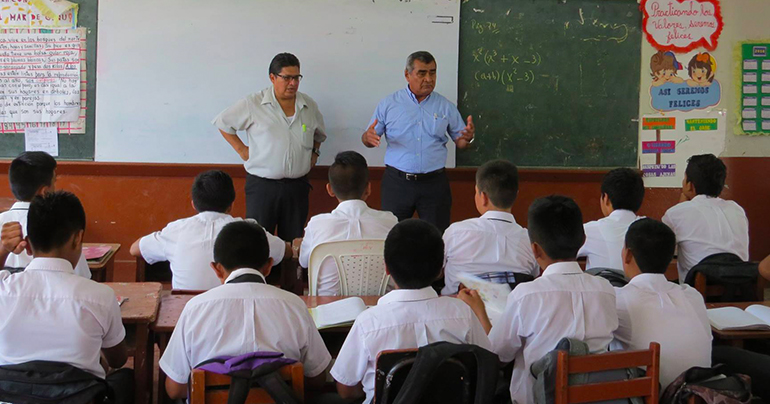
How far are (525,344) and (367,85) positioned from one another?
10.1 feet

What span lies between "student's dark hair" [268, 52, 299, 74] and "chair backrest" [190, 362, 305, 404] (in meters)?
2.96

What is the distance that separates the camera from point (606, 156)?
5.25 metres

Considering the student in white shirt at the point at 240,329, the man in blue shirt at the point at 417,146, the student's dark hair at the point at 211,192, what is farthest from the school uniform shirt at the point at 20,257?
the man in blue shirt at the point at 417,146

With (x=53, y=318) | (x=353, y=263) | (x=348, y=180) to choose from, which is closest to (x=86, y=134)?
(x=348, y=180)

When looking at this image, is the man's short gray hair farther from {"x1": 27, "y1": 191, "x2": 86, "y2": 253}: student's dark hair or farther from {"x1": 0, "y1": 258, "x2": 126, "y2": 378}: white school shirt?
{"x1": 0, "y1": 258, "x2": 126, "y2": 378}: white school shirt

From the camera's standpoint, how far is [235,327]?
78.1 inches

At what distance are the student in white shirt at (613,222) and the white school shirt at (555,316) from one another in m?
0.97

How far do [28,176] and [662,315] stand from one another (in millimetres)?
2545

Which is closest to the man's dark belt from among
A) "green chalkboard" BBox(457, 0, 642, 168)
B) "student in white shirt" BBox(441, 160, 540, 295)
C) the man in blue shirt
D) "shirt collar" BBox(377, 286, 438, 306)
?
the man in blue shirt

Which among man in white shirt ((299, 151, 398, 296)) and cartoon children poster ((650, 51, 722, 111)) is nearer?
man in white shirt ((299, 151, 398, 296))

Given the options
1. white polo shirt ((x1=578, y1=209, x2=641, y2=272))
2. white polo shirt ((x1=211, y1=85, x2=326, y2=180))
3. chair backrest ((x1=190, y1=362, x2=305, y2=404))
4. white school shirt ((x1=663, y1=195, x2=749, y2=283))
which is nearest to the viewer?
chair backrest ((x1=190, y1=362, x2=305, y2=404))

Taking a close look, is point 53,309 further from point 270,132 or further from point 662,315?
point 270,132

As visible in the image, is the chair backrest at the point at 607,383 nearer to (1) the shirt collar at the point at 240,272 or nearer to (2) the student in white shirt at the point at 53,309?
(1) the shirt collar at the point at 240,272

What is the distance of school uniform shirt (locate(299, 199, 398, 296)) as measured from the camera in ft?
9.62
